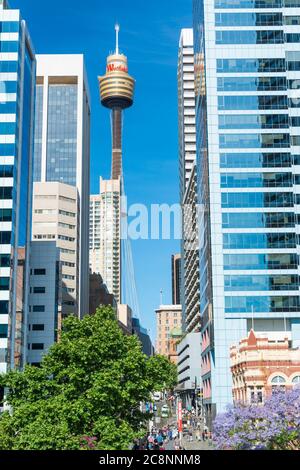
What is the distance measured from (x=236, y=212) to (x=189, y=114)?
101383 mm

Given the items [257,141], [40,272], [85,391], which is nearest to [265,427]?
[85,391]

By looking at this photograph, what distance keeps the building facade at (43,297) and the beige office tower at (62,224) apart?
35838 mm

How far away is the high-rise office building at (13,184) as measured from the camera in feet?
341

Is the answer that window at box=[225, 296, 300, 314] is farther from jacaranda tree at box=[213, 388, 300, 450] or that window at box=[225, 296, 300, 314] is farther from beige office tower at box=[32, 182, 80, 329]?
beige office tower at box=[32, 182, 80, 329]

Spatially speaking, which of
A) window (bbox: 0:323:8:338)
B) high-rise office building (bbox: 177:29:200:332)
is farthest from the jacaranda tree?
high-rise office building (bbox: 177:29:200:332)

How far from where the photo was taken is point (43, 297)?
142125 millimetres

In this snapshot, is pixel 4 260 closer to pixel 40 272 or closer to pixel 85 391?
pixel 40 272

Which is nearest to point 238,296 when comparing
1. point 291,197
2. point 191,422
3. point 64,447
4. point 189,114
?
point 291,197

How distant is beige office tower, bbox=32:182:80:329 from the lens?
181875 mm

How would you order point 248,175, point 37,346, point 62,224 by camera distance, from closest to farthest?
point 248,175 < point 37,346 < point 62,224

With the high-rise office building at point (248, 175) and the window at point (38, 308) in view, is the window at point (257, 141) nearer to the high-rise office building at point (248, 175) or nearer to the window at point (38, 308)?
the high-rise office building at point (248, 175)

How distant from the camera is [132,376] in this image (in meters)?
52.8

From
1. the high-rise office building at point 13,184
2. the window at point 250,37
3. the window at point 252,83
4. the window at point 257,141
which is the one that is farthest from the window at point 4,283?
the window at point 250,37

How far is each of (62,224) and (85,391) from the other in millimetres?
135498
